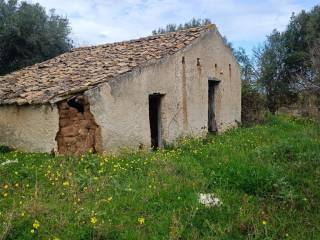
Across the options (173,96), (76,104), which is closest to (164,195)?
(76,104)

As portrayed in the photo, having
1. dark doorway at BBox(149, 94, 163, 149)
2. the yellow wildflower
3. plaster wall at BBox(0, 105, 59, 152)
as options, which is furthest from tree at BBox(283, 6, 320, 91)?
the yellow wildflower

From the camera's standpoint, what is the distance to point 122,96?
35.3 ft

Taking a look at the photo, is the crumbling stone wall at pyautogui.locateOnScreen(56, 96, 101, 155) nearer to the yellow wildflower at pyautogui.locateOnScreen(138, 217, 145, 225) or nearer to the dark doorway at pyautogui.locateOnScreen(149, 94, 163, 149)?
the dark doorway at pyautogui.locateOnScreen(149, 94, 163, 149)

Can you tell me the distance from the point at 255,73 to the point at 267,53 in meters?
1.35

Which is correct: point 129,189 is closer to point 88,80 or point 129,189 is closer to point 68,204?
point 68,204

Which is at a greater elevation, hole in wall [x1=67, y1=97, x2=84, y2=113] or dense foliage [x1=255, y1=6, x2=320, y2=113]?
dense foliage [x1=255, y1=6, x2=320, y2=113]

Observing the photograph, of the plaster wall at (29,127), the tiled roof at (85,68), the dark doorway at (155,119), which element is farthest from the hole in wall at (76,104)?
the dark doorway at (155,119)

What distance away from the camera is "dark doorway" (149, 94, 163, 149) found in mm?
12711

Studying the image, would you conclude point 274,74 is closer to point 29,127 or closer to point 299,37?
point 299,37

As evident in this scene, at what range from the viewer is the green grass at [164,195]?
5.53 metres

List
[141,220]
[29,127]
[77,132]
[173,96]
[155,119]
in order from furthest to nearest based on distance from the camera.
→ [155,119] < [173,96] < [29,127] < [77,132] < [141,220]

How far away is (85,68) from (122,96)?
2.25 m

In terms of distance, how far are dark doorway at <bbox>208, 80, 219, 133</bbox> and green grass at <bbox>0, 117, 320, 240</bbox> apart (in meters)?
6.11

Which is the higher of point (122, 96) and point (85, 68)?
point (85, 68)
